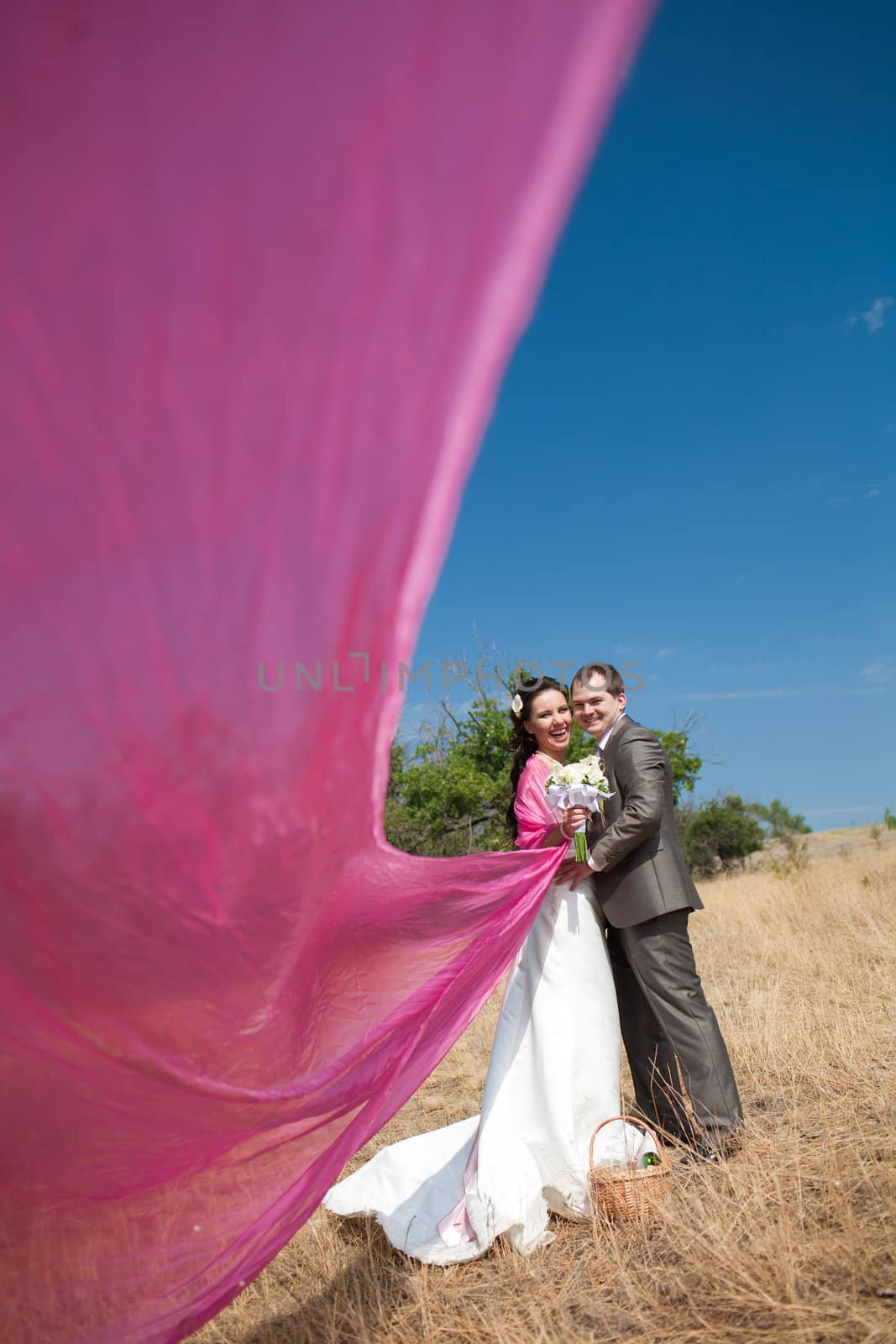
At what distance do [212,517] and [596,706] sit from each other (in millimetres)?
2640

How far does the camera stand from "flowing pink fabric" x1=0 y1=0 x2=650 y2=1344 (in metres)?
1.51

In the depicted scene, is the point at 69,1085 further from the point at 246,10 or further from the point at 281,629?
the point at 246,10

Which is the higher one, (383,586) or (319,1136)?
(383,586)

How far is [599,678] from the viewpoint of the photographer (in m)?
4.11

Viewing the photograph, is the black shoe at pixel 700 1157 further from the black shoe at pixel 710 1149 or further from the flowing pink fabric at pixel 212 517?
the flowing pink fabric at pixel 212 517

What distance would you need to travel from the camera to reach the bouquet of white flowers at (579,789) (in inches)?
142

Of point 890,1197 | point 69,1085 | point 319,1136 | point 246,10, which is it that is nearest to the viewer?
point 246,10

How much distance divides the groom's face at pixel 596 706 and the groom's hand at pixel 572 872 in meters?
0.63

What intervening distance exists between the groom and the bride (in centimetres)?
17

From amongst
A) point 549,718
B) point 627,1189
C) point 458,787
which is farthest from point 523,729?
point 458,787

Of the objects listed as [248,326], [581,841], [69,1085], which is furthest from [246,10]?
[581,841]

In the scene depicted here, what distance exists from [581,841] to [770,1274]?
1.59 m

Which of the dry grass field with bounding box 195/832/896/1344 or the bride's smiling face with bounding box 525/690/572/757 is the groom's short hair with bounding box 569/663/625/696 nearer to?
the bride's smiling face with bounding box 525/690/572/757

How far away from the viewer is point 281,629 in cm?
187
